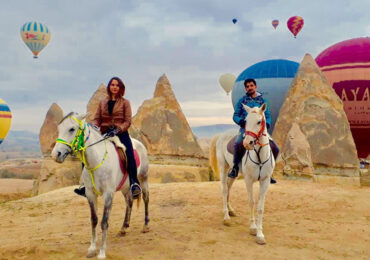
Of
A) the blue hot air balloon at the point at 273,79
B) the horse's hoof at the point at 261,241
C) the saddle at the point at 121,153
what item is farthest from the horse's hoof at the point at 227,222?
the blue hot air balloon at the point at 273,79

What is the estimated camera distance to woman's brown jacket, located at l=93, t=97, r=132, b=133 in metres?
5.89

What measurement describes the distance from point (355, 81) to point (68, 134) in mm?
17692

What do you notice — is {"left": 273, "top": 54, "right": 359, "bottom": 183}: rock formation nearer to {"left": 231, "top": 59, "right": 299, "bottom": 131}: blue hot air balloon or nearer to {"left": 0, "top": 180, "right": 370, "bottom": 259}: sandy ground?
{"left": 0, "top": 180, "right": 370, "bottom": 259}: sandy ground

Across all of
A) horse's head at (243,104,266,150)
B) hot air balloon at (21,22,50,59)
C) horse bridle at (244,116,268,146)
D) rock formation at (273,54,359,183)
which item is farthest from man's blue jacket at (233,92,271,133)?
hot air balloon at (21,22,50,59)

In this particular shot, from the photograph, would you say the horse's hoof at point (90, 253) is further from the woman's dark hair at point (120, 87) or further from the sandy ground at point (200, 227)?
the woman's dark hair at point (120, 87)

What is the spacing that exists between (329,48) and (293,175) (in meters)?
10.2

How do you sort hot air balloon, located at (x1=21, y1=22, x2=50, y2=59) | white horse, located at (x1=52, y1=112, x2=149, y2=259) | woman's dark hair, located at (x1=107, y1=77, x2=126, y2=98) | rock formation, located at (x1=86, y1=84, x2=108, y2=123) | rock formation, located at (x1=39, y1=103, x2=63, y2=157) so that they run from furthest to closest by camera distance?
1. hot air balloon, located at (x1=21, y1=22, x2=50, y2=59)
2. rock formation, located at (x1=39, y1=103, x2=63, y2=157)
3. rock formation, located at (x1=86, y1=84, x2=108, y2=123)
4. woman's dark hair, located at (x1=107, y1=77, x2=126, y2=98)
5. white horse, located at (x1=52, y1=112, x2=149, y2=259)

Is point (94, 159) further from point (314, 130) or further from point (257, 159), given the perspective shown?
point (314, 130)

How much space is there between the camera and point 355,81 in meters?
18.3

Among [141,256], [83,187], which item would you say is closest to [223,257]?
[141,256]

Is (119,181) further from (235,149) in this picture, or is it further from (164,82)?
(164,82)

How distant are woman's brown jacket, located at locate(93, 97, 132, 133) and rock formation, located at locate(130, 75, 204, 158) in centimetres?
1407

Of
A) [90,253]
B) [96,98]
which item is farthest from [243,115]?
[96,98]

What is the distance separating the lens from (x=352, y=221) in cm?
771
